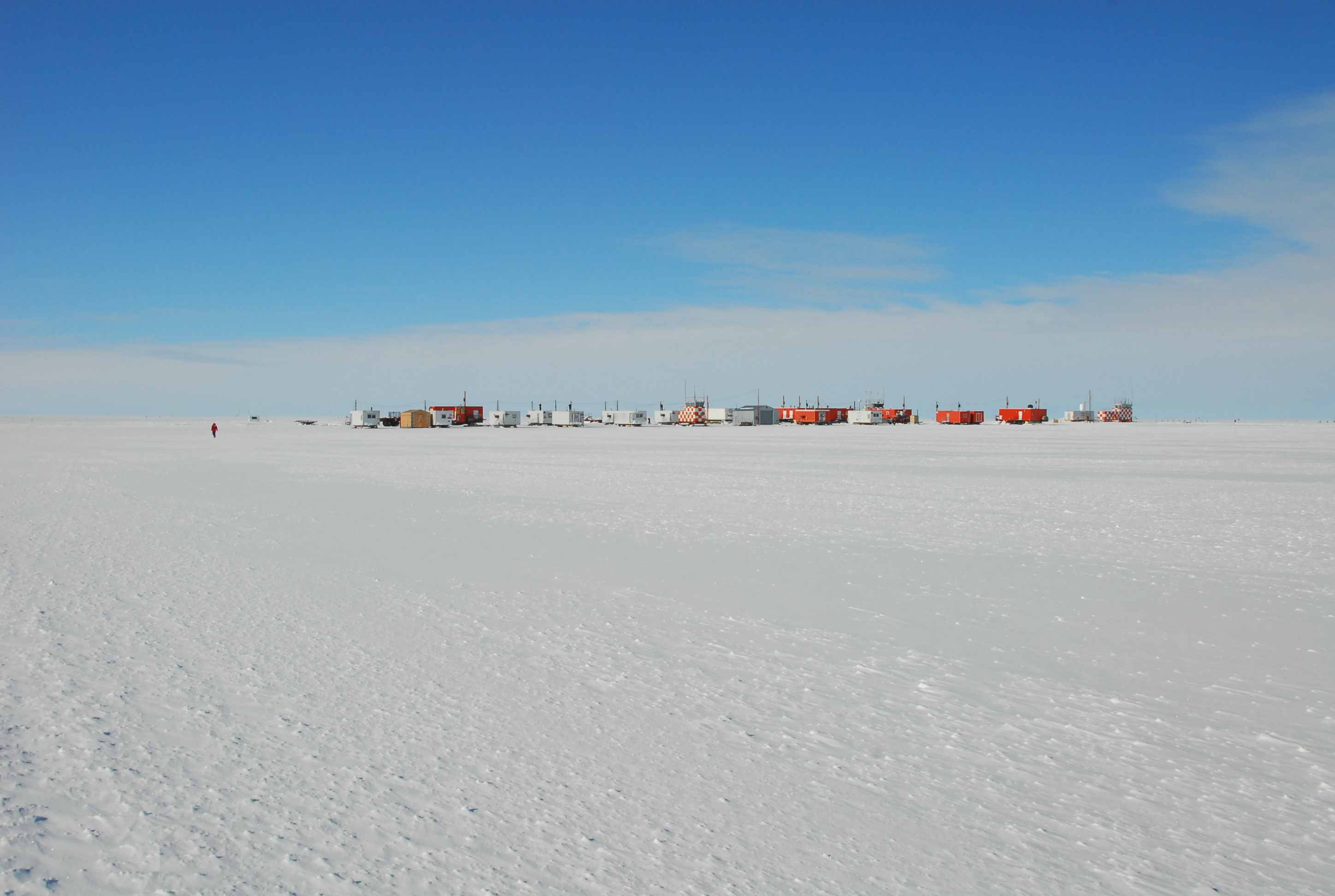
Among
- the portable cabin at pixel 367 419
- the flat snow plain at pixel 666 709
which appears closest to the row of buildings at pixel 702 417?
the portable cabin at pixel 367 419

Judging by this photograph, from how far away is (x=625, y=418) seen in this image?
12800cm

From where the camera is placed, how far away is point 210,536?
12.1 m

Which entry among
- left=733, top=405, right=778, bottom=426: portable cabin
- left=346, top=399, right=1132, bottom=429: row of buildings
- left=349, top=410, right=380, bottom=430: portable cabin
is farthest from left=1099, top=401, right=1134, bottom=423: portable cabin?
left=349, top=410, right=380, bottom=430: portable cabin

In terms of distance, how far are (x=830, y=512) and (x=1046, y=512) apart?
12.5 ft

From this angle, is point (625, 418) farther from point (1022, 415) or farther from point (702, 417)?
point (1022, 415)

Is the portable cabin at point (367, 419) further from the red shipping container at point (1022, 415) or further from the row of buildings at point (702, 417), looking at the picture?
the red shipping container at point (1022, 415)

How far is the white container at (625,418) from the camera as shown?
128 meters

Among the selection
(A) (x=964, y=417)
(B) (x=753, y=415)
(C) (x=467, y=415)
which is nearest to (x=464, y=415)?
(C) (x=467, y=415)

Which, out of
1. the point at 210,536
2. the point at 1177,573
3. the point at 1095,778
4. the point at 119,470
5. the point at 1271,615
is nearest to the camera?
the point at 1095,778

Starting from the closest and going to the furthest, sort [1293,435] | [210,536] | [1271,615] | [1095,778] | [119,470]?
[1095,778]
[1271,615]
[210,536]
[119,470]
[1293,435]

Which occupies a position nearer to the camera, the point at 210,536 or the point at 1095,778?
the point at 1095,778

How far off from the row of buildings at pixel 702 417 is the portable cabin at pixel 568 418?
9cm

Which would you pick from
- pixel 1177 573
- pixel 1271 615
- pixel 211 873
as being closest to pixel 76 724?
pixel 211 873

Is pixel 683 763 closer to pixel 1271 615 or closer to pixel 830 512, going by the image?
pixel 1271 615
